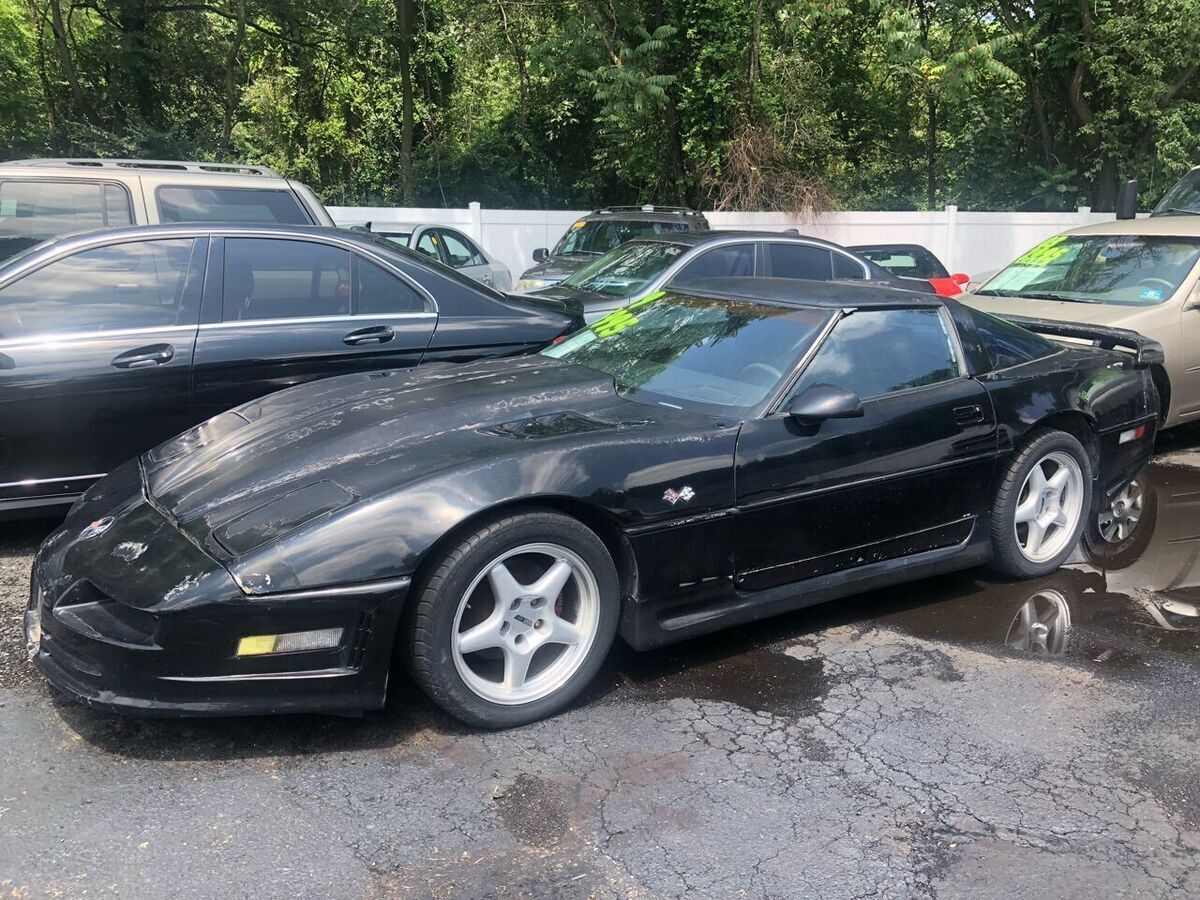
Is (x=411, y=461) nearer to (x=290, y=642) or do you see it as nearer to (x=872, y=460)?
(x=290, y=642)

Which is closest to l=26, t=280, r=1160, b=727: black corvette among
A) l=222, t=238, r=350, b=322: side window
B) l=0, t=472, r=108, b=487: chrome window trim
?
l=0, t=472, r=108, b=487: chrome window trim

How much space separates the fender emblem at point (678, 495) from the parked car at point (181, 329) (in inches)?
88.6

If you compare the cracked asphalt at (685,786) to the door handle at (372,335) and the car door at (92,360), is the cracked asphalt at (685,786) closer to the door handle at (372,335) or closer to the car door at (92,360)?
the car door at (92,360)

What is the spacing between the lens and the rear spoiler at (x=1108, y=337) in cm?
536

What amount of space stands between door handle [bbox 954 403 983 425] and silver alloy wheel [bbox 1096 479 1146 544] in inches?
58.0

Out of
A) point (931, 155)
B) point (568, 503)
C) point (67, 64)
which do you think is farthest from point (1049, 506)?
point (931, 155)

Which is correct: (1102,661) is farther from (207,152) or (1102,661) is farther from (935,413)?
(207,152)

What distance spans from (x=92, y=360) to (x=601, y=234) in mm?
8253

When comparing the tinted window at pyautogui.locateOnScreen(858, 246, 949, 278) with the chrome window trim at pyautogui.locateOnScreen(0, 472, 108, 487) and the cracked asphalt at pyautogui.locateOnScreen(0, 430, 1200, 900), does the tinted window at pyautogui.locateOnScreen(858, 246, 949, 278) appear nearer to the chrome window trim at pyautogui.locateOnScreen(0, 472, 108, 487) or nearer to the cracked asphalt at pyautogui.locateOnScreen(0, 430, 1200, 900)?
the cracked asphalt at pyautogui.locateOnScreen(0, 430, 1200, 900)

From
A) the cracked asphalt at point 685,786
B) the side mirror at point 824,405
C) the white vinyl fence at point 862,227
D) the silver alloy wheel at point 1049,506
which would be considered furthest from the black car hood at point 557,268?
the cracked asphalt at point 685,786

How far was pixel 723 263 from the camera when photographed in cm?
855

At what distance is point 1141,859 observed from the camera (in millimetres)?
2646

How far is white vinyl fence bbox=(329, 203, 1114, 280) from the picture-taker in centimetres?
1723

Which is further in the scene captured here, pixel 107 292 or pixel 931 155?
pixel 931 155
